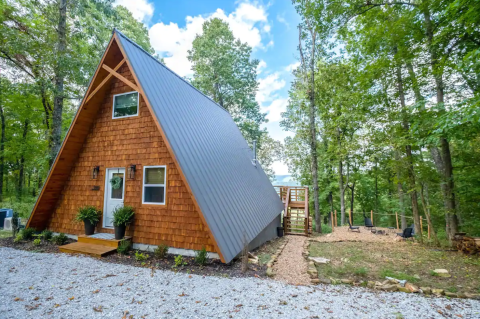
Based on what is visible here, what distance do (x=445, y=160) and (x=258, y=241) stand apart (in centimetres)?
635

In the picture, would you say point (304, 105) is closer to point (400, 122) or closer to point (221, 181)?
point (400, 122)

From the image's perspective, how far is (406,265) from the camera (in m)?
5.08

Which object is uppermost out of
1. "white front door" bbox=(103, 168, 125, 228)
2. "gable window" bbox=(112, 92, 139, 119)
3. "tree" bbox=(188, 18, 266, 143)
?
"tree" bbox=(188, 18, 266, 143)

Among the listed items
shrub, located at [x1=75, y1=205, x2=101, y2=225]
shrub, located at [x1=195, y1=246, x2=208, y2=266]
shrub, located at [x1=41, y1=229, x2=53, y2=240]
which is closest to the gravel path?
shrub, located at [x1=195, y1=246, x2=208, y2=266]

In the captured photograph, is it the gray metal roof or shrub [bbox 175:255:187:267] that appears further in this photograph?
the gray metal roof

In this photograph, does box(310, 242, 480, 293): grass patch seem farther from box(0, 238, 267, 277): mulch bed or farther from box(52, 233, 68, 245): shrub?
box(52, 233, 68, 245): shrub

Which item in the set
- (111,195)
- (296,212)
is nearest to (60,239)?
(111,195)

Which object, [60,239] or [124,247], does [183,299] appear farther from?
[60,239]

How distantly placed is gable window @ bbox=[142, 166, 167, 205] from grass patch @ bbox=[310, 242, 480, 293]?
4076 millimetres

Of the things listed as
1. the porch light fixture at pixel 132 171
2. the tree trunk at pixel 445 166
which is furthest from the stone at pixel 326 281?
the tree trunk at pixel 445 166

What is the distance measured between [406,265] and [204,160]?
5.44 metres

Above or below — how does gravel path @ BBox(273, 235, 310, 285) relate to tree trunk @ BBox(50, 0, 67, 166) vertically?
below

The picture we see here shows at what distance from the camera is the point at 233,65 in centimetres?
1770

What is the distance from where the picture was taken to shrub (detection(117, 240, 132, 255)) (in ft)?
17.0
